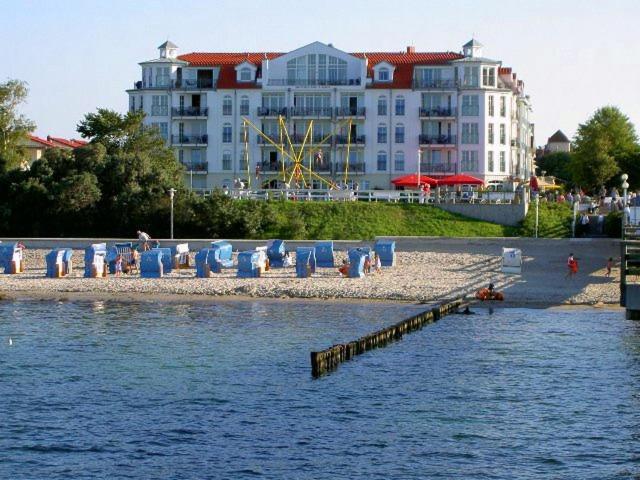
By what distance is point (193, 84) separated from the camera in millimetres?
100750

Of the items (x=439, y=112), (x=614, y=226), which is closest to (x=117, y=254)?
(x=614, y=226)

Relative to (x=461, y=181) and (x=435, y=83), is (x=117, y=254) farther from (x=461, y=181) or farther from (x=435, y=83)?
(x=435, y=83)

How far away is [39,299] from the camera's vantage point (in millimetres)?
56625

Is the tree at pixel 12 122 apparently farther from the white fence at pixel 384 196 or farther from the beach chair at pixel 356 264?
the beach chair at pixel 356 264

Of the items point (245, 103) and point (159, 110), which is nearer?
point (245, 103)

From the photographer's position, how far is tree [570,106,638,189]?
10581 centimetres

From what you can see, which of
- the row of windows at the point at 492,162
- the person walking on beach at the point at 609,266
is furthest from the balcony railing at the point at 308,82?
the person walking on beach at the point at 609,266

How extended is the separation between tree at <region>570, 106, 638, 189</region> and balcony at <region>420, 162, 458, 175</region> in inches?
599

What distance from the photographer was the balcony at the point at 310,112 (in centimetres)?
9856

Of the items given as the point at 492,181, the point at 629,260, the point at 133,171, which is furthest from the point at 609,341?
the point at 492,181

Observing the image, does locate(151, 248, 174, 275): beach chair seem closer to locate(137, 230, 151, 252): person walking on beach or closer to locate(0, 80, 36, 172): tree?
locate(137, 230, 151, 252): person walking on beach

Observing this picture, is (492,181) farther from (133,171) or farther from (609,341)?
(609,341)

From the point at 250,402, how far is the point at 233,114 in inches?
2644

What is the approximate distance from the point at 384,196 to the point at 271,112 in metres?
22.7
